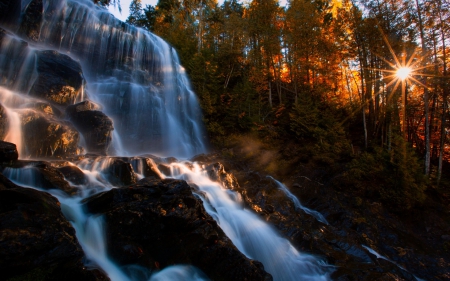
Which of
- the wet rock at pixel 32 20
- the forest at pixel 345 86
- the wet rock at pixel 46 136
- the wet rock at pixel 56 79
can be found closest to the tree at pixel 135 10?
the forest at pixel 345 86

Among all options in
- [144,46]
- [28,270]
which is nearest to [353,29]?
[144,46]

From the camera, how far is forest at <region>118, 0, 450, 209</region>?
12406mm

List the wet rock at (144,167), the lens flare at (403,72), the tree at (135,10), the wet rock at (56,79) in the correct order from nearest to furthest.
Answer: the wet rock at (144,167) → the wet rock at (56,79) → the lens flare at (403,72) → the tree at (135,10)

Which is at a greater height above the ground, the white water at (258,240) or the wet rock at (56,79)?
the wet rock at (56,79)

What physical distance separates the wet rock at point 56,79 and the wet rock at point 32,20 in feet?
12.6

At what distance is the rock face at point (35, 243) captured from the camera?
3.69 meters

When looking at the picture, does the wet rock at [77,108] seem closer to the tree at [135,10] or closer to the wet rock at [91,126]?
the wet rock at [91,126]

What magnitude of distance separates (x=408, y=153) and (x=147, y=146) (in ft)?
46.4

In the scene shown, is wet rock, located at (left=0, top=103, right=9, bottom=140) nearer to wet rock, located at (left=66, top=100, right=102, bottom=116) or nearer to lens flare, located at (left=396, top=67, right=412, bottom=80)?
wet rock, located at (left=66, top=100, right=102, bottom=116)

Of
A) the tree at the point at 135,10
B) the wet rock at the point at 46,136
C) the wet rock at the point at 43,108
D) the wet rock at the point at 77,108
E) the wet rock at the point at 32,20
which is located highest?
the tree at the point at 135,10

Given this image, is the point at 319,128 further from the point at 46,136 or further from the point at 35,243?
the point at 35,243

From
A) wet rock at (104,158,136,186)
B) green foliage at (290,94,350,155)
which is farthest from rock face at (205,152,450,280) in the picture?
wet rock at (104,158,136,186)

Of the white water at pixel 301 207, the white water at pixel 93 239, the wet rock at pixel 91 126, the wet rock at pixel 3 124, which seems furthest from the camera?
the wet rock at pixel 91 126

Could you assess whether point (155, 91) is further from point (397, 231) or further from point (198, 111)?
point (397, 231)
